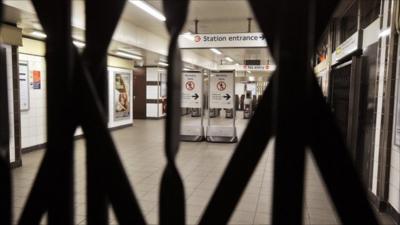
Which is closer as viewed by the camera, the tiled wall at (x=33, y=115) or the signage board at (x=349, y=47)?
the signage board at (x=349, y=47)

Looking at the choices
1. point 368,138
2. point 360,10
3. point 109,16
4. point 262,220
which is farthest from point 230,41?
point 109,16

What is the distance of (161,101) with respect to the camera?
14758 mm

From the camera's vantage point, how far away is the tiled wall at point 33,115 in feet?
22.5

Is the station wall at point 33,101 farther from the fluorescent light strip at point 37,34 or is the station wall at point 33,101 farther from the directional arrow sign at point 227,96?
the directional arrow sign at point 227,96

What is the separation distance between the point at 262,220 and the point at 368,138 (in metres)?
2.02

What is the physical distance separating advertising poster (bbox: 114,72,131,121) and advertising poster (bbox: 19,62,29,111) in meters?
3.93

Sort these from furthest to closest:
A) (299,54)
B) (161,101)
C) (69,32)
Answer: (161,101), (69,32), (299,54)

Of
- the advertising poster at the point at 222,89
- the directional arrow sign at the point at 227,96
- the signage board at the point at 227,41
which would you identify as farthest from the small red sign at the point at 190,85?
the signage board at the point at 227,41

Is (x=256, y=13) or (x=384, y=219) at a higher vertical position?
(x=256, y=13)

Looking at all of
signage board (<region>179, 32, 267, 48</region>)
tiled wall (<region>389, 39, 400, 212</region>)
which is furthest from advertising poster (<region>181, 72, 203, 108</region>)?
tiled wall (<region>389, 39, 400, 212</region>)

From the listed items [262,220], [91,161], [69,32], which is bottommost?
[262,220]

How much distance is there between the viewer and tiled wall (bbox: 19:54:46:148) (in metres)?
6.87

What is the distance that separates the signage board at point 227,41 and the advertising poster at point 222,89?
2.05 m

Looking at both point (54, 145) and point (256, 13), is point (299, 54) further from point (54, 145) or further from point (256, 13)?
point (54, 145)
